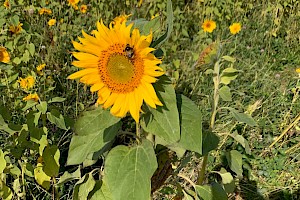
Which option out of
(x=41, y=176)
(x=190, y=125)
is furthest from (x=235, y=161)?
(x=41, y=176)

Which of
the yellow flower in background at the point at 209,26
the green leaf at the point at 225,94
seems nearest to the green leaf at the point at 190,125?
the green leaf at the point at 225,94

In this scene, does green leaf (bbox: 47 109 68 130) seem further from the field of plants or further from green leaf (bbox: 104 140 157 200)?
green leaf (bbox: 104 140 157 200)

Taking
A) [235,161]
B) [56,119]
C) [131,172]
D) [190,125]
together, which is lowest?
[235,161]

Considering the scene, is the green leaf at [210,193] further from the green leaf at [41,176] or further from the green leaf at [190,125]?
the green leaf at [41,176]

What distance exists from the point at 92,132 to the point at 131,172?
0.14 m

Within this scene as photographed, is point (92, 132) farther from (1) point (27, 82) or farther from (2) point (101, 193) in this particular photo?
(1) point (27, 82)

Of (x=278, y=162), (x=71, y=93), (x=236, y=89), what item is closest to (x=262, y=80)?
(x=236, y=89)

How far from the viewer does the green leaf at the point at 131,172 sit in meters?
1.23

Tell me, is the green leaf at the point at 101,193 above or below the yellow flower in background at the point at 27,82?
above

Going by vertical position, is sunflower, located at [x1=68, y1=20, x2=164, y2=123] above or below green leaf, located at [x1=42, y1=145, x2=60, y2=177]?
above

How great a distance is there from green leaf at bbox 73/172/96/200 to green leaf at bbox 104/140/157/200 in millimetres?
97

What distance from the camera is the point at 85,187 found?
1380mm

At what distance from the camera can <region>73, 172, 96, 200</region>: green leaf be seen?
136cm

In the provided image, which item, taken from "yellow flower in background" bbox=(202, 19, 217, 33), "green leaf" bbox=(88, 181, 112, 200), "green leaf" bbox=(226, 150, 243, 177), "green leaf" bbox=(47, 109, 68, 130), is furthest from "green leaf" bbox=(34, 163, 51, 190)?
"yellow flower in background" bbox=(202, 19, 217, 33)
